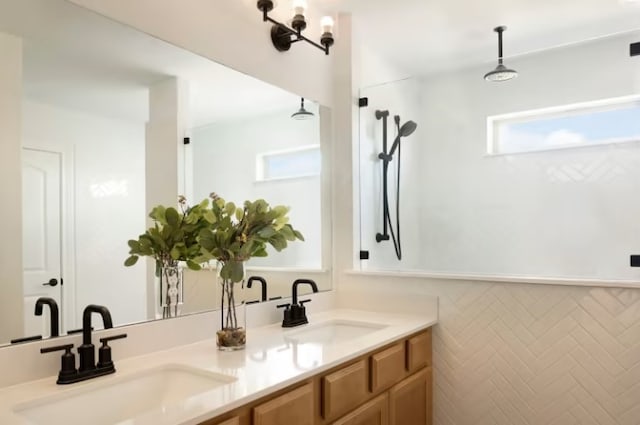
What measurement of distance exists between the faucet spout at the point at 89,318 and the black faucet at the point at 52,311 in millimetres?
74

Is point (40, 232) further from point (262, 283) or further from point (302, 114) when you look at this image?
point (302, 114)

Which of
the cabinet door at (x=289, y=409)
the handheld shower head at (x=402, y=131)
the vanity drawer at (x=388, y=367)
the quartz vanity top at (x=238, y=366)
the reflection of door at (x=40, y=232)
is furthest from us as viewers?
the handheld shower head at (x=402, y=131)

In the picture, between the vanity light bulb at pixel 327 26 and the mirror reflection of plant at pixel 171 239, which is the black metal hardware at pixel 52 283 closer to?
the mirror reflection of plant at pixel 171 239

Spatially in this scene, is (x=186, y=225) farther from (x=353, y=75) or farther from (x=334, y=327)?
(x=353, y=75)

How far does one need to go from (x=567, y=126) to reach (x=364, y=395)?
2.10 metres

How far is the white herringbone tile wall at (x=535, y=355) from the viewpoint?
70.2 inches

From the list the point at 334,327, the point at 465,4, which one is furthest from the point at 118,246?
the point at 465,4

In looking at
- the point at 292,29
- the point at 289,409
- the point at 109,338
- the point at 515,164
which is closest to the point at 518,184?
the point at 515,164

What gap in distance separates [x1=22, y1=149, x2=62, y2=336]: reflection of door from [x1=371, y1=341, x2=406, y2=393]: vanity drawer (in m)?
1.12

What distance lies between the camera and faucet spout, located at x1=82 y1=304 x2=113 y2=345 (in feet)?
4.36

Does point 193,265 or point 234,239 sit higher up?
point 234,239

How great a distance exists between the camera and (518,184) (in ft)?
8.77

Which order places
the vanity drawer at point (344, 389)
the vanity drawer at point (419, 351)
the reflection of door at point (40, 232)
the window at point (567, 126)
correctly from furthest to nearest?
the window at point (567, 126), the vanity drawer at point (419, 351), the vanity drawer at point (344, 389), the reflection of door at point (40, 232)

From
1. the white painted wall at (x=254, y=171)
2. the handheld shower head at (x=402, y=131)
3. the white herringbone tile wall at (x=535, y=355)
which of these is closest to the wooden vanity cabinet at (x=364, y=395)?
the white herringbone tile wall at (x=535, y=355)
